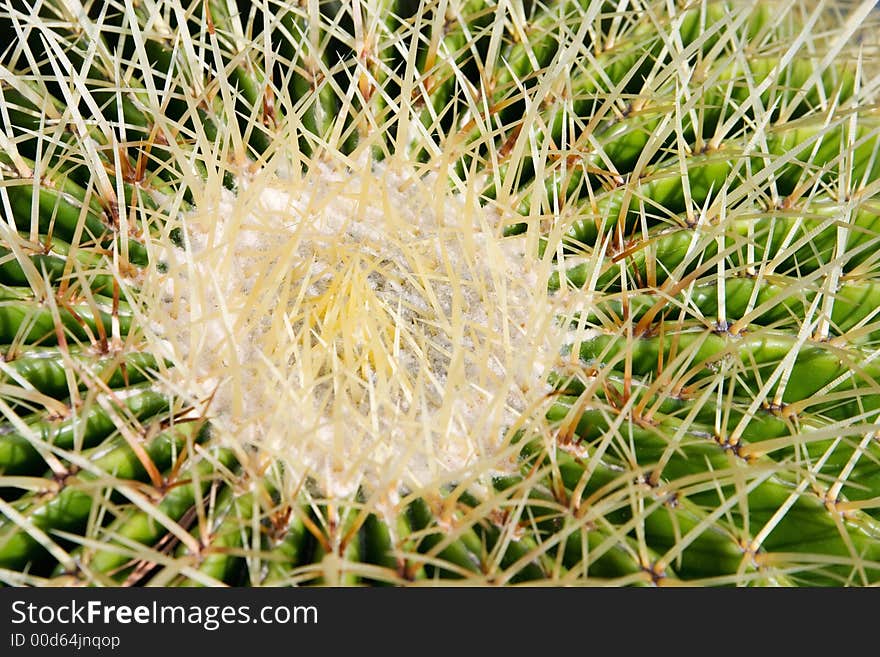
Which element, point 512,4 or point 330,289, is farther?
point 512,4

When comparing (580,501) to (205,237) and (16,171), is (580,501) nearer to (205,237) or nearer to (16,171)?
(205,237)

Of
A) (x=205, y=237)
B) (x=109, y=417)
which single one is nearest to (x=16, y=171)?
(x=205, y=237)

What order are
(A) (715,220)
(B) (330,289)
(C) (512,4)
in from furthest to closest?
1. (C) (512,4)
2. (A) (715,220)
3. (B) (330,289)

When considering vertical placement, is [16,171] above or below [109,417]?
above
